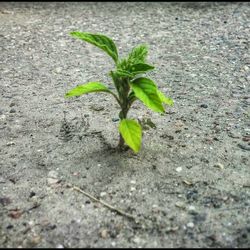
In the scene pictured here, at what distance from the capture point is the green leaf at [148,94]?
180 centimetres

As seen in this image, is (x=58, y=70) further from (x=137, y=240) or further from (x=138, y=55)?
(x=137, y=240)

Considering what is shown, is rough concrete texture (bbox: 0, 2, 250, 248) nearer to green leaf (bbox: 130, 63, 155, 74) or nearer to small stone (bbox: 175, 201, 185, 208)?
small stone (bbox: 175, 201, 185, 208)

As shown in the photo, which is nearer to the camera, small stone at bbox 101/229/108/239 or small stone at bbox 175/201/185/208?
small stone at bbox 101/229/108/239

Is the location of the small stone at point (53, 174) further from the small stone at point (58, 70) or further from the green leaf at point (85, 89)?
the small stone at point (58, 70)

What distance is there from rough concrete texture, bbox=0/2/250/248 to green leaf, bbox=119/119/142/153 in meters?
0.20

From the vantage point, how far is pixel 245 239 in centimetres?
164

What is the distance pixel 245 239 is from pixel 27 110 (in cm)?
156

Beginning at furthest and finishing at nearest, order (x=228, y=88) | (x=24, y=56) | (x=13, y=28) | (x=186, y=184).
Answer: (x=13, y=28) → (x=24, y=56) → (x=228, y=88) → (x=186, y=184)

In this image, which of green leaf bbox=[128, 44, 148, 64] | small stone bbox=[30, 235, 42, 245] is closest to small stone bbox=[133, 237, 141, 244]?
small stone bbox=[30, 235, 42, 245]

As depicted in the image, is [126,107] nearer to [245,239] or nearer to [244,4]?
[245,239]

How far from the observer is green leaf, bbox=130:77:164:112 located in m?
1.80

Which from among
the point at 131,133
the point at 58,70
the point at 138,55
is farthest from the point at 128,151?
the point at 58,70

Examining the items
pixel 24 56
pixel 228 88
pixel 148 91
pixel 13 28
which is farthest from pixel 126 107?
pixel 13 28

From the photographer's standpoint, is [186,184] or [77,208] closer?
[77,208]
